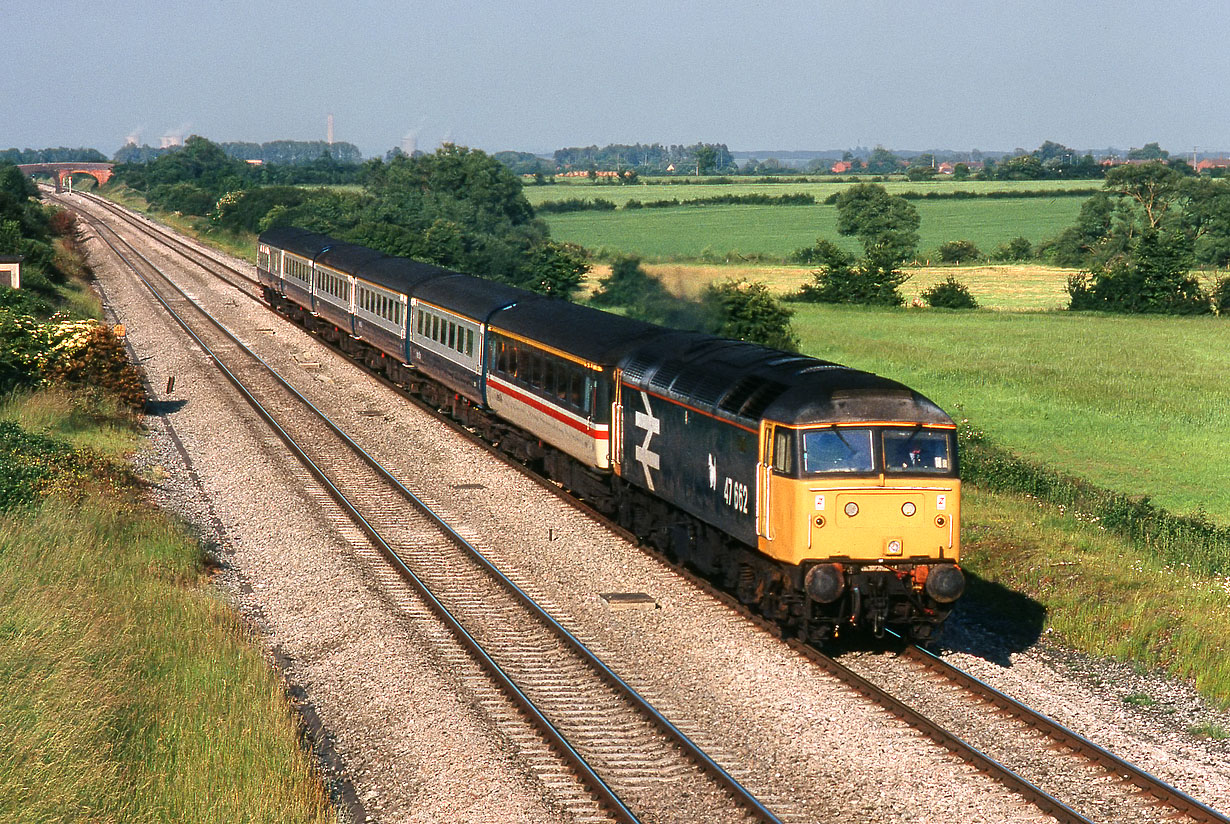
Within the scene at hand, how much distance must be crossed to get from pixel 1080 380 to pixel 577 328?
3027 cm

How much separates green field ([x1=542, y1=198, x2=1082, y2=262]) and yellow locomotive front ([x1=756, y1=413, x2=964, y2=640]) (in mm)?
77131

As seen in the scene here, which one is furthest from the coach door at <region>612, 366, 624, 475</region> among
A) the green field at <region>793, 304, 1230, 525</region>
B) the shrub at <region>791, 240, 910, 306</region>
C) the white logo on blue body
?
the shrub at <region>791, 240, 910, 306</region>

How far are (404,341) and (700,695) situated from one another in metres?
21.0

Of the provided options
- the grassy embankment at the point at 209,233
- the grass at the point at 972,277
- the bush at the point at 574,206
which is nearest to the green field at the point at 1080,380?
the grass at the point at 972,277

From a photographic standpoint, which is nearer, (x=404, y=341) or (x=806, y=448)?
(x=806, y=448)

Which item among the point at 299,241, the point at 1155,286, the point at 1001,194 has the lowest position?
the point at 1155,286

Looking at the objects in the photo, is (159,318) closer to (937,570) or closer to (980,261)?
(937,570)

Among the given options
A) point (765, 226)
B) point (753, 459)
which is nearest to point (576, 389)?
point (753, 459)

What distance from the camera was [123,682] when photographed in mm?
12883

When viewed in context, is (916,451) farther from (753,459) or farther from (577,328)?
(577,328)

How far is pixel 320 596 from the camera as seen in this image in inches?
696

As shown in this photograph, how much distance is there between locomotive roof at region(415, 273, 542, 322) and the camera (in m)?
27.3

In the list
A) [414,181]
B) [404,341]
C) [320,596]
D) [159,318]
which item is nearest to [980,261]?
[414,181]

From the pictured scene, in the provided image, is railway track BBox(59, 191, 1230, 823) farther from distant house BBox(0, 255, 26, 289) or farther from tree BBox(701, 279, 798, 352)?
distant house BBox(0, 255, 26, 289)
